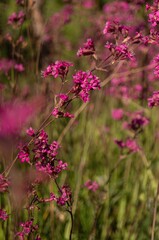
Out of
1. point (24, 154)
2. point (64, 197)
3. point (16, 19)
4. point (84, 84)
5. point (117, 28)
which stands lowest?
point (64, 197)

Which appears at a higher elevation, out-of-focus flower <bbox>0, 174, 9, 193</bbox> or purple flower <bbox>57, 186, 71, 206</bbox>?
out-of-focus flower <bbox>0, 174, 9, 193</bbox>

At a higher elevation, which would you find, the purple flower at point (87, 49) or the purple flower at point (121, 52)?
the purple flower at point (87, 49)

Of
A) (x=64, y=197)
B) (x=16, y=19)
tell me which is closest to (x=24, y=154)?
(x=64, y=197)

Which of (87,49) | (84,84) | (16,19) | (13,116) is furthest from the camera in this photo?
(16,19)

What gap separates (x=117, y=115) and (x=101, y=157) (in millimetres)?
450

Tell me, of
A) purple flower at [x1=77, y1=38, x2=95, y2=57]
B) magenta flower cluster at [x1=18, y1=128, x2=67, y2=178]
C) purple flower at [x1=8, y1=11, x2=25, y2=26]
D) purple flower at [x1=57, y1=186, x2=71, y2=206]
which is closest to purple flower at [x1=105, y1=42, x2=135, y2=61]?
purple flower at [x1=77, y1=38, x2=95, y2=57]

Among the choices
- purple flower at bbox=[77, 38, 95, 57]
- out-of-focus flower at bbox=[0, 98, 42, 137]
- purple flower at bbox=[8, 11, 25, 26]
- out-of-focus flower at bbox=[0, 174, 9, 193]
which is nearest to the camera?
out-of-focus flower at bbox=[0, 98, 42, 137]

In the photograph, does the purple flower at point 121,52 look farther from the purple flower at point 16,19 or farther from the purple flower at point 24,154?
the purple flower at point 16,19

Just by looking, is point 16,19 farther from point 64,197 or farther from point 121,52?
point 64,197

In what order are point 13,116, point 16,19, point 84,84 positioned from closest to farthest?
1. point 13,116
2. point 84,84
3. point 16,19

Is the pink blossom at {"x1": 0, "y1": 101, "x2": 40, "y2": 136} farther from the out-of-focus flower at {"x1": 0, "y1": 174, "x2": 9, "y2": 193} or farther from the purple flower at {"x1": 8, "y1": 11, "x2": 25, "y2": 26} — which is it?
the purple flower at {"x1": 8, "y1": 11, "x2": 25, "y2": 26}

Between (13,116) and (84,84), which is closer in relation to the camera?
(13,116)

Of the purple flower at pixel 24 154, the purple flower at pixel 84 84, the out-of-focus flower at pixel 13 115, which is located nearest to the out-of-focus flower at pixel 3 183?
the purple flower at pixel 24 154

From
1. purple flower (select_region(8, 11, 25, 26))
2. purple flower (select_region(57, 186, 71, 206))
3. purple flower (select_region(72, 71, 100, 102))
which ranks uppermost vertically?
purple flower (select_region(8, 11, 25, 26))
